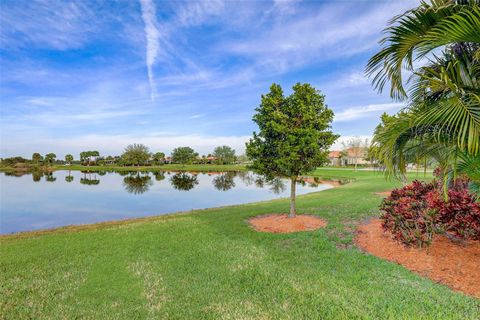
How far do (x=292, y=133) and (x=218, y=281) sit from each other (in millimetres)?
5292

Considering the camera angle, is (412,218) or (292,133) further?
(292,133)

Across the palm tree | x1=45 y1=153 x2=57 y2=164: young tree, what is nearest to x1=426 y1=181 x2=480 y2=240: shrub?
the palm tree

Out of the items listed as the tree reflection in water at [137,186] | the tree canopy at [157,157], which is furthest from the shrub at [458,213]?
the tree canopy at [157,157]

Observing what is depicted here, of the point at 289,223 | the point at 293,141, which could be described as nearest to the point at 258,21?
the point at 293,141

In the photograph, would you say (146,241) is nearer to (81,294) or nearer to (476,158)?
(81,294)

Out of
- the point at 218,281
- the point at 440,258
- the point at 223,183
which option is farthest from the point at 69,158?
the point at 440,258

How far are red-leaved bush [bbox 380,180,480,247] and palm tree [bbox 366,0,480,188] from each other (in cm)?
133

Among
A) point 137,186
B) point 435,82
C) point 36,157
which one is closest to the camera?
point 435,82

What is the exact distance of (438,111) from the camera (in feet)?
9.62

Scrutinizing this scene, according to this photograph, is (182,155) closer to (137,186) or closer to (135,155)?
(135,155)

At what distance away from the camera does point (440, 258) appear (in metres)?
4.91

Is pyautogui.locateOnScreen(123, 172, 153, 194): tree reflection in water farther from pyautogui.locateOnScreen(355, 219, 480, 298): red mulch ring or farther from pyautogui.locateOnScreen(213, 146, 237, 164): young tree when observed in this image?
pyautogui.locateOnScreen(213, 146, 237, 164): young tree

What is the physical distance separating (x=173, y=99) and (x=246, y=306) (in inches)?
949

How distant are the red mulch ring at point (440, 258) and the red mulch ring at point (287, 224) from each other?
183 cm
